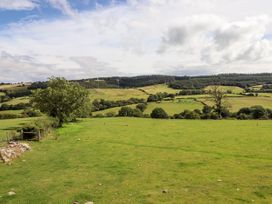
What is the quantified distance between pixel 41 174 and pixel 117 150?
13.0 meters

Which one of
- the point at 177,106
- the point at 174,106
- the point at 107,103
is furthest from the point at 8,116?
the point at 177,106

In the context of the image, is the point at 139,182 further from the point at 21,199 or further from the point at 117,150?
the point at 117,150

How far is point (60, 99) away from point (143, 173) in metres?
47.8

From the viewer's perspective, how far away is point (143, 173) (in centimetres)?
2595

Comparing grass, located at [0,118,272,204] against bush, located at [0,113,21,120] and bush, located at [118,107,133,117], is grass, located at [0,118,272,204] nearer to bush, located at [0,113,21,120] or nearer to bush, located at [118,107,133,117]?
→ bush, located at [118,107,133,117]

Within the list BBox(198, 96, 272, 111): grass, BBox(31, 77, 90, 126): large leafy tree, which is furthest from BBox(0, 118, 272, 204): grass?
BBox(198, 96, 272, 111): grass

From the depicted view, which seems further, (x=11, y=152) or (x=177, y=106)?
(x=177, y=106)

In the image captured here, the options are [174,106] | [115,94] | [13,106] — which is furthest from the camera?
[115,94]

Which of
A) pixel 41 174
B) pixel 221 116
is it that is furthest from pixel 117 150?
pixel 221 116

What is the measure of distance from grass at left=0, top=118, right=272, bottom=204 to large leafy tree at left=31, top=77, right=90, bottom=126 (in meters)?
28.8

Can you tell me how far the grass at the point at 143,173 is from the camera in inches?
781

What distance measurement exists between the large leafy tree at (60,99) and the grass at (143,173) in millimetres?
28809

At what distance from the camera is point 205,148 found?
38.8 meters

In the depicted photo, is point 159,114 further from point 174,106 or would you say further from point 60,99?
point 60,99
